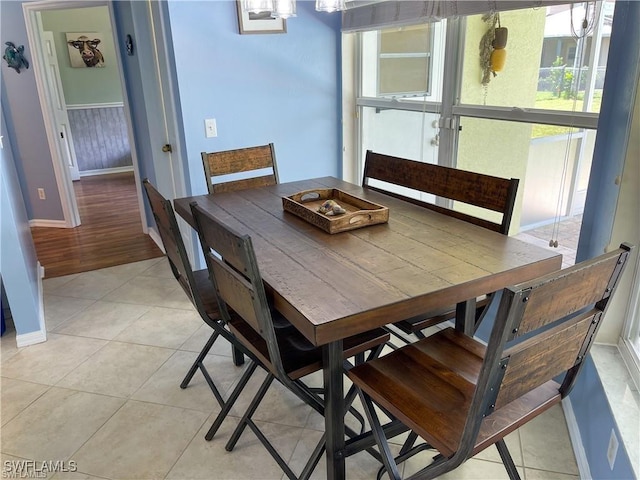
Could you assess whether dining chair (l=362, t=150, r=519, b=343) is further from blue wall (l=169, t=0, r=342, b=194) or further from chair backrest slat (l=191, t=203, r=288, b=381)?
blue wall (l=169, t=0, r=342, b=194)

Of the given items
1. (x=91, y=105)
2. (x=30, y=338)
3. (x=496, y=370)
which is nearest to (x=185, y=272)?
(x=496, y=370)

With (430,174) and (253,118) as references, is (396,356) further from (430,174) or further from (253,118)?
(253,118)

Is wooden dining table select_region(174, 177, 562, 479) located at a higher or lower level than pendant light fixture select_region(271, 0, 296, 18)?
lower

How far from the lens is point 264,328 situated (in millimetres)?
1404

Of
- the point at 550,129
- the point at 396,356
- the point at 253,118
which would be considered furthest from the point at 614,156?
the point at 253,118

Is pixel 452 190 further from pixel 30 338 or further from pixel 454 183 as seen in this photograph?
pixel 30 338

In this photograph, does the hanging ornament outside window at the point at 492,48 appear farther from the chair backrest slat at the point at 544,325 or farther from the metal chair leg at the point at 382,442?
the metal chair leg at the point at 382,442

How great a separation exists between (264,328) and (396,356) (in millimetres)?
459

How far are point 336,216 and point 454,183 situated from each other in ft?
1.84

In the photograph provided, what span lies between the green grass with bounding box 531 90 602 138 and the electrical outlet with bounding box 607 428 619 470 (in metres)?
1.17

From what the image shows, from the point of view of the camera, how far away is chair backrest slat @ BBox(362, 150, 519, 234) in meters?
1.84

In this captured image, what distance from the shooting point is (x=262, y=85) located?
3.11 meters

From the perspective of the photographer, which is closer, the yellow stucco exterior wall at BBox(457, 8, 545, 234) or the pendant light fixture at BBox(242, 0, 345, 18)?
the pendant light fixture at BBox(242, 0, 345, 18)

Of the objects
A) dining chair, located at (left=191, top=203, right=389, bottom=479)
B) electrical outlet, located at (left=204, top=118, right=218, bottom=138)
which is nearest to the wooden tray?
dining chair, located at (left=191, top=203, right=389, bottom=479)
